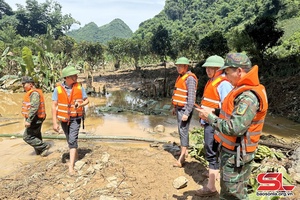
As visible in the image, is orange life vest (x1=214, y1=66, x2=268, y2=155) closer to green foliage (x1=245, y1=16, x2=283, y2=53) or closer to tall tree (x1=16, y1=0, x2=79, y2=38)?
green foliage (x1=245, y1=16, x2=283, y2=53)

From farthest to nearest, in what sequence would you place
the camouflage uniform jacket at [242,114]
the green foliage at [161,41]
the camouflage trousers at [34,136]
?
the green foliage at [161,41] → the camouflage trousers at [34,136] → the camouflage uniform jacket at [242,114]

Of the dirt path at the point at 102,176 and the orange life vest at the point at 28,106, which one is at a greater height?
the orange life vest at the point at 28,106

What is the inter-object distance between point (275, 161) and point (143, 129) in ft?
14.8

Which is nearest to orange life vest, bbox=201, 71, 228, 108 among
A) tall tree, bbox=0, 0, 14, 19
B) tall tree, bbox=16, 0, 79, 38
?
tall tree, bbox=16, 0, 79, 38

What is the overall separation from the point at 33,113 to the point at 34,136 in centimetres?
64

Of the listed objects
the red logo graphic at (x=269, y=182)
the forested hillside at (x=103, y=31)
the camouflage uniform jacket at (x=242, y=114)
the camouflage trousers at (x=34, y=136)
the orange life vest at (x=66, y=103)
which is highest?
the forested hillside at (x=103, y=31)

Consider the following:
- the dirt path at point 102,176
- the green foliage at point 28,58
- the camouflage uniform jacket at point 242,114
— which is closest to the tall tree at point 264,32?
the dirt path at point 102,176

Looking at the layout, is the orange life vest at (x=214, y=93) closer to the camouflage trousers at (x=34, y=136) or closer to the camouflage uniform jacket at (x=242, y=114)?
the camouflage uniform jacket at (x=242, y=114)

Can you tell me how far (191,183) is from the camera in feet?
13.3

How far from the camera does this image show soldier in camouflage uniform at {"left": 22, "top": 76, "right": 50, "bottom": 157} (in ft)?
17.0

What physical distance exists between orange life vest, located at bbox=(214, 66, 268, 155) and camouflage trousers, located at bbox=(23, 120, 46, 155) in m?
4.36

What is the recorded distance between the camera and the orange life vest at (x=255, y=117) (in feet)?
7.37

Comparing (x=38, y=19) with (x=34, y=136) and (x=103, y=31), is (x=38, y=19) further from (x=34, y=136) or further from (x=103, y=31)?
Result: (x=103, y=31)

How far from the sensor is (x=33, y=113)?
5.18 meters
